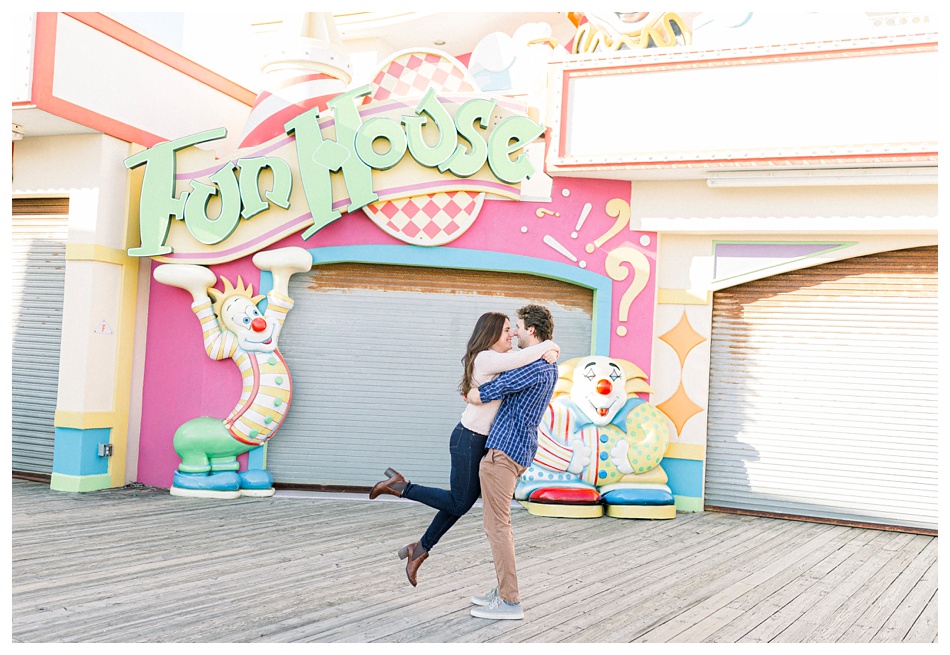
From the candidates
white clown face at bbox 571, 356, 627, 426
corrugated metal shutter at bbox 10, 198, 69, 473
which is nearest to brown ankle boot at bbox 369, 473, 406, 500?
white clown face at bbox 571, 356, 627, 426

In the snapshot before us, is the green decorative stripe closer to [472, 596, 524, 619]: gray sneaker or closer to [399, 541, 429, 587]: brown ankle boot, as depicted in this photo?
[399, 541, 429, 587]: brown ankle boot

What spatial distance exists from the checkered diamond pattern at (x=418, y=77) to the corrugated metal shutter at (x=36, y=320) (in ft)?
10.5

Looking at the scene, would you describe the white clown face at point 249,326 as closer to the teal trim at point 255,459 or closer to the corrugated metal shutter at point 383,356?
the corrugated metal shutter at point 383,356

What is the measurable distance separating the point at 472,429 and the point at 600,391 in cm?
317

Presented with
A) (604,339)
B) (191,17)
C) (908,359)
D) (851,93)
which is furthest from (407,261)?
(191,17)

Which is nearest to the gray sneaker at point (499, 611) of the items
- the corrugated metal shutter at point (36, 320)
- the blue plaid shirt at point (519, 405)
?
the blue plaid shirt at point (519, 405)

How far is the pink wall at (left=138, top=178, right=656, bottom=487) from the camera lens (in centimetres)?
770

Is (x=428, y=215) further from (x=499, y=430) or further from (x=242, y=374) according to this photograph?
(x=499, y=430)

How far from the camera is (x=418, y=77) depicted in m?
7.91

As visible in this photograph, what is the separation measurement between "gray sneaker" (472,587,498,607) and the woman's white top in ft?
2.53

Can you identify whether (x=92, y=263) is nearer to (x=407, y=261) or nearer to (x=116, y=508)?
(x=116, y=508)

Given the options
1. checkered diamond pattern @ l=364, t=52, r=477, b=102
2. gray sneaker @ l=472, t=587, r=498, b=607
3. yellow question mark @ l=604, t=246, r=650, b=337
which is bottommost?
gray sneaker @ l=472, t=587, r=498, b=607

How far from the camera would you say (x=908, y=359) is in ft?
23.8

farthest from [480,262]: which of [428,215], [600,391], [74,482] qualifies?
[74,482]
